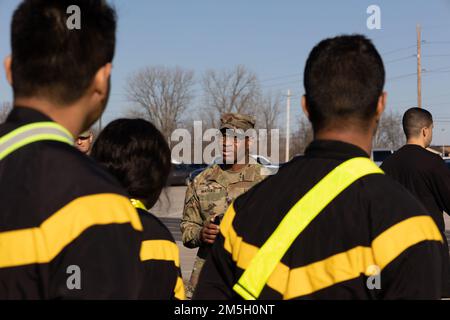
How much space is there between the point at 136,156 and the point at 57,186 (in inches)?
59.9

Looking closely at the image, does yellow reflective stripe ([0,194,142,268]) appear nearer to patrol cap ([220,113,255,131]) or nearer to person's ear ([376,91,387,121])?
person's ear ([376,91,387,121])

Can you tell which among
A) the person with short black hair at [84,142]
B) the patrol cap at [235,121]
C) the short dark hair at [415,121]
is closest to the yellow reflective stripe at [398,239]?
the patrol cap at [235,121]

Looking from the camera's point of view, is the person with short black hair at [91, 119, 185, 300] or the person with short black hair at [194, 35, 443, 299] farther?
the person with short black hair at [91, 119, 185, 300]

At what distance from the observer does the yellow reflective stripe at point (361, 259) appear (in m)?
2.16

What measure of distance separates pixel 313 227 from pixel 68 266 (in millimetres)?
882

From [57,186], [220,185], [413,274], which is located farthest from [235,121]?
[57,186]

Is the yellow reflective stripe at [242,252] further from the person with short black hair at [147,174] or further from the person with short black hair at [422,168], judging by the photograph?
the person with short black hair at [422,168]

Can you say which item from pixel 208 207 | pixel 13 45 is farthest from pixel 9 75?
pixel 208 207

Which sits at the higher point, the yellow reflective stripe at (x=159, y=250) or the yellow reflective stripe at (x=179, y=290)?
the yellow reflective stripe at (x=159, y=250)

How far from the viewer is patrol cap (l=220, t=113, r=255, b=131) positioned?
595cm

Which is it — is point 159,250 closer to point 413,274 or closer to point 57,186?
point 413,274

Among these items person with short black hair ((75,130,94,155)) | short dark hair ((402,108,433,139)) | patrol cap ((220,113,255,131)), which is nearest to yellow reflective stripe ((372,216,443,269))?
patrol cap ((220,113,255,131))

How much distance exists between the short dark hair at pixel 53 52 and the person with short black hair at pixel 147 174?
4.16 feet
